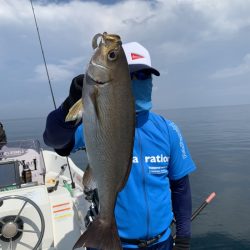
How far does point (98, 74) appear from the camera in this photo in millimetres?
1734

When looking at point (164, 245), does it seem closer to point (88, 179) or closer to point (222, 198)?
point (88, 179)

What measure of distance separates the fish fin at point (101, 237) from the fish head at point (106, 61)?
104cm

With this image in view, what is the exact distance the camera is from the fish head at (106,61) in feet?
5.66

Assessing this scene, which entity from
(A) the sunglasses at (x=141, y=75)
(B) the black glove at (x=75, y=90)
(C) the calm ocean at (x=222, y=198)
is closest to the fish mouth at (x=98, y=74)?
(B) the black glove at (x=75, y=90)

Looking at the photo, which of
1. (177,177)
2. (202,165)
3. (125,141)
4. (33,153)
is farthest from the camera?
(202,165)

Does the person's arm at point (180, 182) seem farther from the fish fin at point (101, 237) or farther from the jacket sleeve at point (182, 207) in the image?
the fish fin at point (101, 237)

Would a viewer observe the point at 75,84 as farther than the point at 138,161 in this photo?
No

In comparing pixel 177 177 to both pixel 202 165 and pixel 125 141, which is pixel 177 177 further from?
pixel 202 165

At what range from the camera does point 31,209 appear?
4.97 metres

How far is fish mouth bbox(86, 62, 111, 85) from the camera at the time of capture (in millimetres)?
1731

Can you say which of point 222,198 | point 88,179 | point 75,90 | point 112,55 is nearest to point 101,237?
point 88,179

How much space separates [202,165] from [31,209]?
1862cm

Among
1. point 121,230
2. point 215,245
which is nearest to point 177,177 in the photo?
point 121,230

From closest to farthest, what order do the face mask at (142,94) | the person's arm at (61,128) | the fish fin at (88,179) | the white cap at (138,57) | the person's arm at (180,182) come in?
the fish fin at (88,179), the person's arm at (61,128), the white cap at (138,57), the face mask at (142,94), the person's arm at (180,182)
